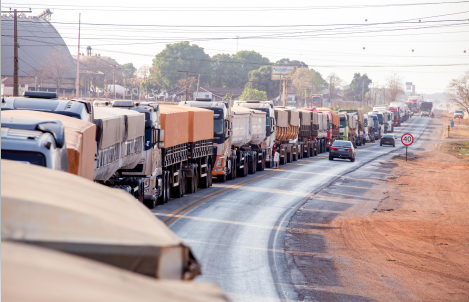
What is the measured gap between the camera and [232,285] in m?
11.1

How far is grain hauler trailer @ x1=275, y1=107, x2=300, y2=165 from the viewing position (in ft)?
135

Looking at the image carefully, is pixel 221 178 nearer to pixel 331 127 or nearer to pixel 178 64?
pixel 331 127

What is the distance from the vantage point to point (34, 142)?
6.87 metres

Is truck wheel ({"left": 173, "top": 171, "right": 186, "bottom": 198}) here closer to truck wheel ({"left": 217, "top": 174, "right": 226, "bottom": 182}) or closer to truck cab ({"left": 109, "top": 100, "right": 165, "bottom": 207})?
truck cab ({"left": 109, "top": 100, "right": 165, "bottom": 207})

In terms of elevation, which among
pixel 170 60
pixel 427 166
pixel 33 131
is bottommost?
pixel 427 166

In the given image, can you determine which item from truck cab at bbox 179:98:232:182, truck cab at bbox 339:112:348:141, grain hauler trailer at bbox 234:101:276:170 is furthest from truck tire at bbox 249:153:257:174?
truck cab at bbox 339:112:348:141

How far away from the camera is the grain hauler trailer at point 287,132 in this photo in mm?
41025

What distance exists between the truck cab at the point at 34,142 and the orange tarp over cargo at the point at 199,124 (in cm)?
1570

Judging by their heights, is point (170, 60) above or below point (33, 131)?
above

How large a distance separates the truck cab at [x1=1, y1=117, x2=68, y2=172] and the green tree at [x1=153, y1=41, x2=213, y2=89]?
12848 centimetres

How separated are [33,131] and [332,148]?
1546 inches

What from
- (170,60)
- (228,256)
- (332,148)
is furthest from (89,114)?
(170,60)

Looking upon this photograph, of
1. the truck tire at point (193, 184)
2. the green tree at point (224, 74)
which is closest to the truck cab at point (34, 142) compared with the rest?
the truck tire at point (193, 184)

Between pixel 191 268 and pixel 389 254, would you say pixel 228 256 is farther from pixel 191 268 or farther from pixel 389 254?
pixel 191 268
